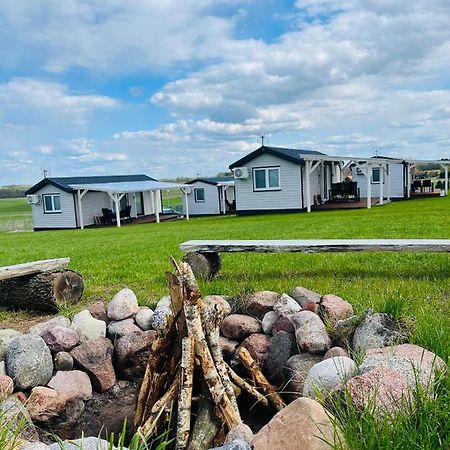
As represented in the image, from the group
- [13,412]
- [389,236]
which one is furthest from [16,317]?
[389,236]

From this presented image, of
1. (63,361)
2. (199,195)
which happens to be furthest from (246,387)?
(199,195)

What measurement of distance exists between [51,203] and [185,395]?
25.0 m

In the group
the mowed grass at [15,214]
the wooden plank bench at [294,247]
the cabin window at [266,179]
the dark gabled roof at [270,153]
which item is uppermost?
the dark gabled roof at [270,153]

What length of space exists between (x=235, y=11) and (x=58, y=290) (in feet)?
18.4

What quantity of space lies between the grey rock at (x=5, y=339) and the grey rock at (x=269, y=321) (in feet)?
7.25

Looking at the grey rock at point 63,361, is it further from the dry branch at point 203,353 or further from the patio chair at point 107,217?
the patio chair at point 107,217

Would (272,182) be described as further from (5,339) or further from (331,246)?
(5,339)

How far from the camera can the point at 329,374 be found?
2932 mm

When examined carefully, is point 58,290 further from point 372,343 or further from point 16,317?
point 372,343

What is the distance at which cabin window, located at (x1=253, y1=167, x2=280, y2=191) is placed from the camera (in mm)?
22359

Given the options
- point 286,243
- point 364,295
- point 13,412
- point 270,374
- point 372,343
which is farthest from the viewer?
point 286,243

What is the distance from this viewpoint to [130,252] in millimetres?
9039

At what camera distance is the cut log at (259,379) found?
3.56 meters

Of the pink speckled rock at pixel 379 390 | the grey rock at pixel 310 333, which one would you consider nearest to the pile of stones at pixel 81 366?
the grey rock at pixel 310 333
